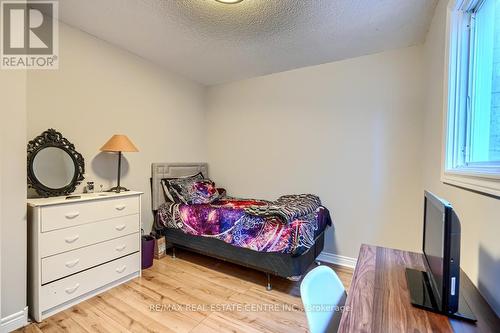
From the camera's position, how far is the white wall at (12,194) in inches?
63.1

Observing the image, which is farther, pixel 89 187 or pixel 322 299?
pixel 89 187

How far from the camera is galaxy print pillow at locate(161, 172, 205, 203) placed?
3.06m

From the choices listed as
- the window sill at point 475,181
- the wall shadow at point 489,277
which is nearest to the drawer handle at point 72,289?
the wall shadow at point 489,277

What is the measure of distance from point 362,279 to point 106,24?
2.82 m

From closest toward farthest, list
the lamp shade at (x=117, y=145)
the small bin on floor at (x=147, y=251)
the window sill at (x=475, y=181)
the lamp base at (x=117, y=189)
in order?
the window sill at (x=475, y=181) → the lamp shade at (x=117, y=145) → the lamp base at (x=117, y=189) → the small bin on floor at (x=147, y=251)

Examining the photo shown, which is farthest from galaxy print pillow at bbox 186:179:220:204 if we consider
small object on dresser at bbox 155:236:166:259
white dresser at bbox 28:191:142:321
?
white dresser at bbox 28:191:142:321

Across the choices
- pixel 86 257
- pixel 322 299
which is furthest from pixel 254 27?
pixel 86 257

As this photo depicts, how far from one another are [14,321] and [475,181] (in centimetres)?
287

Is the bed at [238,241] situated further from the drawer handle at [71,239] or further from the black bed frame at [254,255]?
the drawer handle at [71,239]

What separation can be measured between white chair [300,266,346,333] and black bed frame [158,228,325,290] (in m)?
1.05

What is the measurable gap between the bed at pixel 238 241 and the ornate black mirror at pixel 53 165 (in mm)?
931

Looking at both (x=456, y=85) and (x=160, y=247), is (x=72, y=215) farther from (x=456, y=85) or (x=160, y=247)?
(x=456, y=85)

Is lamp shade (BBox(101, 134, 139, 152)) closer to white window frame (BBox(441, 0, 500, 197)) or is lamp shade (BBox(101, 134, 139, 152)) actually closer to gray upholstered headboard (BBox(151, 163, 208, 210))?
gray upholstered headboard (BBox(151, 163, 208, 210))

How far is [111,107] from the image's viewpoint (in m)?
2.68
